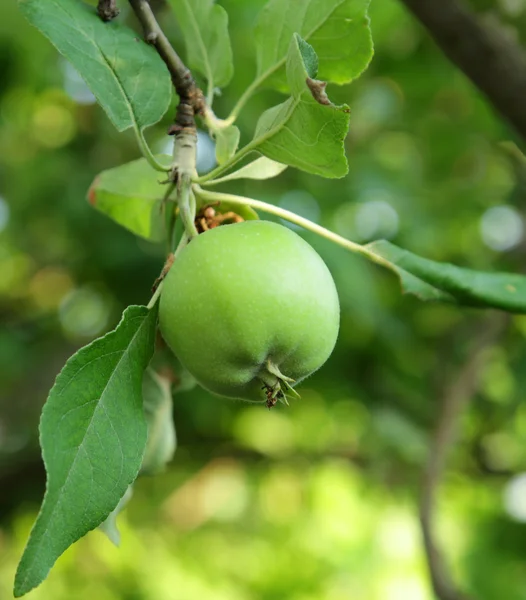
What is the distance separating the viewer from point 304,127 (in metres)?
0.77

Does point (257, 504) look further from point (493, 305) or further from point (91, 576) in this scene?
point (493, 305)

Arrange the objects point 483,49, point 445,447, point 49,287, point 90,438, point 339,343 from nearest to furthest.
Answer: point 90,438 → point 483,49 → point 445,447 → point 339,343 → point 49,287

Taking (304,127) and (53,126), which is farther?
(53,126)

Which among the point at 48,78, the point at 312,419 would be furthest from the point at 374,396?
the point at 48,78

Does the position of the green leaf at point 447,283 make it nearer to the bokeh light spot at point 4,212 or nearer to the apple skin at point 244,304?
the apple skin at point 244,304

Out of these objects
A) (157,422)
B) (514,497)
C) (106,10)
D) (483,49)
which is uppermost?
(106,10)

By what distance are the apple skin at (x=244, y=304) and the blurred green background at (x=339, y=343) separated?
1.26 meters

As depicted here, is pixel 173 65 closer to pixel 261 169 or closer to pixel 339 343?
pixel 261 169

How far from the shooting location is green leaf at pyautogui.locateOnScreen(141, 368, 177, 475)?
1011 millimetres

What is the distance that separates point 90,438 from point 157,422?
31cm

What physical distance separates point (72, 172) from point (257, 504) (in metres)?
3.39

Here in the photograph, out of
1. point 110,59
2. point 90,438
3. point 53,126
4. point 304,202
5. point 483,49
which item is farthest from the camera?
point 53,126

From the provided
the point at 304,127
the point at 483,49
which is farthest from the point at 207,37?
the point at 483,49

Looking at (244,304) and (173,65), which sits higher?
(173,65)
